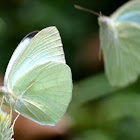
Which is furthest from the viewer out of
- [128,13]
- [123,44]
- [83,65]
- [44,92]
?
[83,65]

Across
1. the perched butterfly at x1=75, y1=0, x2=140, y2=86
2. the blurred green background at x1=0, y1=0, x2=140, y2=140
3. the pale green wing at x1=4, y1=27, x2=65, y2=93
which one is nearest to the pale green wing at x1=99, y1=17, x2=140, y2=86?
the perched butterfly at x1=75, y1=0, x2=140, y2=86

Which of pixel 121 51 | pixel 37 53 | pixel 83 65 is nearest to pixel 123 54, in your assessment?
pixel 121 51

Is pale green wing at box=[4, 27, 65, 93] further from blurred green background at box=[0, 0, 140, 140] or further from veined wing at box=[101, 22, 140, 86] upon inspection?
blurred green background at box=[0, 0, 140, 140]

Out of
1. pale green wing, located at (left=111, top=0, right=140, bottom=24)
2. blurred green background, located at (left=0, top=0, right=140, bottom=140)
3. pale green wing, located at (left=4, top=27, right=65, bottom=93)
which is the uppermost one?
pale green wing, located at (left=4, top=27, right=65, bottom=93)

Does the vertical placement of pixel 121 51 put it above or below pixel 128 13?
below

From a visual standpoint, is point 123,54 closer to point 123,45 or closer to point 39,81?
point 123,45

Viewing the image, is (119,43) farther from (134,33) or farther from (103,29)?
(103,29)

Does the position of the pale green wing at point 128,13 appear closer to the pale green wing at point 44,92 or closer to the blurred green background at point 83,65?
the blurred green background at point 83,65
